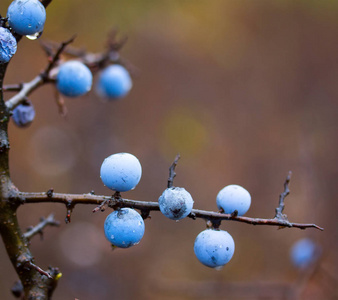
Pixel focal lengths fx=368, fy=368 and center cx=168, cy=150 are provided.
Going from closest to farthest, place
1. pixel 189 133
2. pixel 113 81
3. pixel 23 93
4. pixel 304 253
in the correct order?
pixel 23 93 < pixel 113 81 < pixel 304 253 < pixel 189 133

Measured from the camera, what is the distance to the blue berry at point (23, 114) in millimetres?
1303

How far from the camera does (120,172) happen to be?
928 millimetres

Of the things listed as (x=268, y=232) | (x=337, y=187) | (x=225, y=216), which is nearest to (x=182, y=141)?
(x=268, y=232)

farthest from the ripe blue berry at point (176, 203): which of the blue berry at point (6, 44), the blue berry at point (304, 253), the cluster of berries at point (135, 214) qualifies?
the blue berry at point (304, 253)

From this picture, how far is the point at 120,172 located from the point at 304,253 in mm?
1893

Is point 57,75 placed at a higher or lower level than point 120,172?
higher

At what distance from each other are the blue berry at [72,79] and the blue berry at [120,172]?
1.79ft

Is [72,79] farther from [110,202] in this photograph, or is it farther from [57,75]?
[110,202]

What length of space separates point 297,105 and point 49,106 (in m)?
2.54

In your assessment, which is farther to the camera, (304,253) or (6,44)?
(304,253)

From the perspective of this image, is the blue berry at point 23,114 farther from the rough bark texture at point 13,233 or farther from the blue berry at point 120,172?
the blue berry at point 120,172

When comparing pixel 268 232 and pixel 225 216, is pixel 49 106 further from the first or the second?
pixel 225 216

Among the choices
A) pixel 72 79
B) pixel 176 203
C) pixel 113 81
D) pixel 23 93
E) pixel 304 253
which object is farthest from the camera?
pixel 304 253

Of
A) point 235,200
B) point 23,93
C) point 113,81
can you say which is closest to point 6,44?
point 23,93
